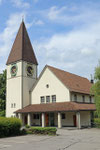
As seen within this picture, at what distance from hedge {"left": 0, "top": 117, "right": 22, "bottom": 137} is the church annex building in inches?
359

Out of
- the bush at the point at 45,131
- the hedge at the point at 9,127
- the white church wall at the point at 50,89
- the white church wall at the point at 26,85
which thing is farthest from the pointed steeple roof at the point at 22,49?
the bush at the point at 45,131

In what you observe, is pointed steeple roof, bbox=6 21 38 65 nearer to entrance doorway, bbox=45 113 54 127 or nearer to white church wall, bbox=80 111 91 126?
entrance doorway, bbox=45 113 54 127

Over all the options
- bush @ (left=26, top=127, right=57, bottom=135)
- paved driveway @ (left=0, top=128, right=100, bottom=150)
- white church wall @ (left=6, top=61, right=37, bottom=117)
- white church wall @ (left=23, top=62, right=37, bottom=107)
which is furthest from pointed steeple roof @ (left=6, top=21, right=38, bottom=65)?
paved driveway @ (left=0, top=128, right=100, bottom=150)

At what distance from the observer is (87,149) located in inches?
504

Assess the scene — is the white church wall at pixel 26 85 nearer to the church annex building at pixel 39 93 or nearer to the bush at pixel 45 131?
the church annex building at pixel 39 93

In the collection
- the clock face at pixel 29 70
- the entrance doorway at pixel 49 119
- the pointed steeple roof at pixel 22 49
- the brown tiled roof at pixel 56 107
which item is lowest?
the entrance doorway at pixel 49 119

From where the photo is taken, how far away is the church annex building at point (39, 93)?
Answer: 3244cm

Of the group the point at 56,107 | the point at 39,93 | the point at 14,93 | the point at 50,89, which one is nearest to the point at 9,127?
the point at 56,107

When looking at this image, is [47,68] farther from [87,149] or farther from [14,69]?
[87,149]

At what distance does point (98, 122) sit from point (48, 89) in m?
10.4

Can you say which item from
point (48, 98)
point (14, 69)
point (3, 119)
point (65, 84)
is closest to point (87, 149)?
point (3, 119)

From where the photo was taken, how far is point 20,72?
38.1 m

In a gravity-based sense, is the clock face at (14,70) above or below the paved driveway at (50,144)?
above

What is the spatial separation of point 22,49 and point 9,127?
841 inches
